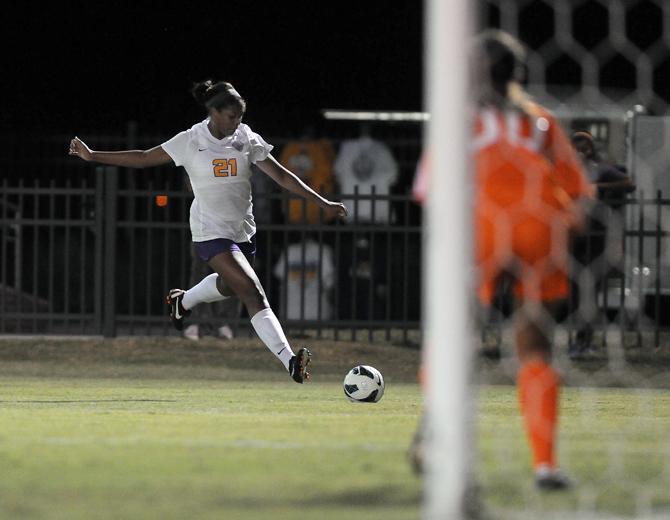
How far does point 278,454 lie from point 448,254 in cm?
208

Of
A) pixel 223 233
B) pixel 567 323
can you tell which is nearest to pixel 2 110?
pixel 567 323

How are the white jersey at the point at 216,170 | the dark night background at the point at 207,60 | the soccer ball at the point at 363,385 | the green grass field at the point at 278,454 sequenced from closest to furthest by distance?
the green grass field at the point at 278,454 < the soccer ball at the point at 363,385 < the white jersey at the point at 216,170 < the dark night background at the point at 207,60

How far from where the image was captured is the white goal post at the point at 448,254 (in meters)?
4.97

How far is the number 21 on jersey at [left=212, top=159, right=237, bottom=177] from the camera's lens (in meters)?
10.6

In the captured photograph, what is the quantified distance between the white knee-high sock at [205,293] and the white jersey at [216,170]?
0.57 metres

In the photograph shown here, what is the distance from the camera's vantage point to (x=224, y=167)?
10586 mm

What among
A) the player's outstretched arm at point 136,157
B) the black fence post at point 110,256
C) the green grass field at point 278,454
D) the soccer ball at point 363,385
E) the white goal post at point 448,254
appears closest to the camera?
the white goal post at point 448,254

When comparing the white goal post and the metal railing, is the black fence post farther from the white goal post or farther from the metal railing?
the white goal post

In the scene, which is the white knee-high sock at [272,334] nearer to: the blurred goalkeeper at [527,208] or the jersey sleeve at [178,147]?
the jersey sleeve at [178,147]

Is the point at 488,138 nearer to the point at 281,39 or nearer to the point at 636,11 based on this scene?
the point at 636,11

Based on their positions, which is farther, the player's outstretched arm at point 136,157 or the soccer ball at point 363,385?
the player's outstretched arm at point 136,157

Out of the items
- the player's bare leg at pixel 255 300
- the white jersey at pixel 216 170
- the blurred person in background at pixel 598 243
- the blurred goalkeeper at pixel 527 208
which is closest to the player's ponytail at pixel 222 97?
the white jersey at pixel 216 170

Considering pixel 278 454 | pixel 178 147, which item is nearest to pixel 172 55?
pixel 178 147

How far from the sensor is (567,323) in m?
15.1
